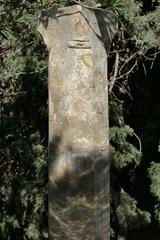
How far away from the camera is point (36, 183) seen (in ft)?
22.6

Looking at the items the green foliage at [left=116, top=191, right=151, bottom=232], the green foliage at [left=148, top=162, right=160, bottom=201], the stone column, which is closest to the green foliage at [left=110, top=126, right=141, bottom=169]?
the green foliage at [left=148, top=162, right=160, bottom=201]

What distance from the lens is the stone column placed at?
8.33 ft

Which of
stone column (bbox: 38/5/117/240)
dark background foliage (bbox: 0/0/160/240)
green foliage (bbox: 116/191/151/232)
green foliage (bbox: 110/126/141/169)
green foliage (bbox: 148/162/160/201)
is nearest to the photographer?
stone column (bbox: 38/5/117/240)

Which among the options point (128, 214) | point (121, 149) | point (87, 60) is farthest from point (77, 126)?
point (128, 214)

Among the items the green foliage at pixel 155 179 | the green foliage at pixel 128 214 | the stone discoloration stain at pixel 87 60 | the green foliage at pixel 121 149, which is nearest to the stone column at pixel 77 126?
the stone discoloration stain at pixel 87 60

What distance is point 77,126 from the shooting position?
2.57 m

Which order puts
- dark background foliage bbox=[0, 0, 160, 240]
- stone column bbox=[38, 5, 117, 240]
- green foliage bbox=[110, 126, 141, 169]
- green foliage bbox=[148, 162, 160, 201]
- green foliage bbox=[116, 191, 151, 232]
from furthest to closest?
green foliage bbox=[116, 191, 151, 232] → green foliage bbox=[148, 162, 160, 201] → green foliage bbox=[110, 126, 141, 169] → dark background foliage bbox=[0, 0, 160, 240] → stone column bbox=[38, 5, 117, 240]

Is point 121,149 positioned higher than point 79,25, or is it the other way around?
point 79,25

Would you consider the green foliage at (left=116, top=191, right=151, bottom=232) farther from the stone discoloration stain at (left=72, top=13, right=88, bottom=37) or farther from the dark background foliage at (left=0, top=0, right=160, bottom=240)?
the stone discoloration stain at (left=72, top=13, right=88, bottom=37)

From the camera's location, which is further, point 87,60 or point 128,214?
point 128,214

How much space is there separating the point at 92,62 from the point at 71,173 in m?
0.55

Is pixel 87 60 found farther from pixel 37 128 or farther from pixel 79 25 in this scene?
→ pixel 37 128

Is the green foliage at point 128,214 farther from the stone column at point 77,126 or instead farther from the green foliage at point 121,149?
the stone column at point 77,126

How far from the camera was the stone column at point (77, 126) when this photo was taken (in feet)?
8.33
